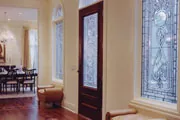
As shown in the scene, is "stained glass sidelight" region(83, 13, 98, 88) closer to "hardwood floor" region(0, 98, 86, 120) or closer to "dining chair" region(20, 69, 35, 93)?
"hardwood floor" region(0, 98, 86, 120)

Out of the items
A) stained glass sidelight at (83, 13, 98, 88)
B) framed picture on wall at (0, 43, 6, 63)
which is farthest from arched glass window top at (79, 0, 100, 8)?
framed picture on wall at (0, 43, 6, 63)

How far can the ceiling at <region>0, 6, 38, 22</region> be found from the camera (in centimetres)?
994

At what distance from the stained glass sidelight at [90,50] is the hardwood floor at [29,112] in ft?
2.88

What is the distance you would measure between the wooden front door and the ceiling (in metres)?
4.25

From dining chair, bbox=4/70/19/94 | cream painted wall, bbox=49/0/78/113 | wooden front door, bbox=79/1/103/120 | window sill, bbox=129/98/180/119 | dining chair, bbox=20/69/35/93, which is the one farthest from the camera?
dining chair, bbox=20/69/35/93

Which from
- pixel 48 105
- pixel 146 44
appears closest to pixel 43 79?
pixel 48 105

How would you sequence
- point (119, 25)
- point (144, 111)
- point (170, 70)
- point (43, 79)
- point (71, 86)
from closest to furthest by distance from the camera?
point (170, 70) < point (144, 111) < point (119, 25) < point (71, 86) < point (43, 79)

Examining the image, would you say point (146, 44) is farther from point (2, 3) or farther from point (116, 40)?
point (2, 3)

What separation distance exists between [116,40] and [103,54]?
0.55 metres

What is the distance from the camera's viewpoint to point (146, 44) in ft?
13.7

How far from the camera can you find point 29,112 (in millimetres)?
6578

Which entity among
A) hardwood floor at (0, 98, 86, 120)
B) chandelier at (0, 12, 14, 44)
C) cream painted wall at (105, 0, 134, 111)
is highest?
chandelier at (0, 12, 14, 44)

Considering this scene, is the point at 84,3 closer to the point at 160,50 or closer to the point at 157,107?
the point at 160,50

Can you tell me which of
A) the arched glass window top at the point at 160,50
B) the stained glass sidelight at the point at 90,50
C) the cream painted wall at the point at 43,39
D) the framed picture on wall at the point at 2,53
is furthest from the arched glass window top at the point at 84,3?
the framed picture on wall at the point at 2,53
